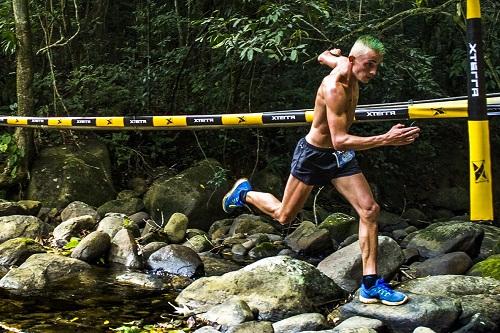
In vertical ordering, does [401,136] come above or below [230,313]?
above

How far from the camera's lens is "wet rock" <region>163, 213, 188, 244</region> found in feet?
24.5

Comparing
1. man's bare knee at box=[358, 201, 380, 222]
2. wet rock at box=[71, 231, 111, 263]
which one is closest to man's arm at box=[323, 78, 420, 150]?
man's bare knee at box=[358, 201, 380, 222]

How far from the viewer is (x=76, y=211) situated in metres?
8.25

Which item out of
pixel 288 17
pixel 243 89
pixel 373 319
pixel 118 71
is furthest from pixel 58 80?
pixel 373 319

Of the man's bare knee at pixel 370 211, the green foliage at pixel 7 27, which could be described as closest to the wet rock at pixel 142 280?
the man's bare knee at pixel 370 211

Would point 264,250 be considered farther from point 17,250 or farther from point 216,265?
point 17,250

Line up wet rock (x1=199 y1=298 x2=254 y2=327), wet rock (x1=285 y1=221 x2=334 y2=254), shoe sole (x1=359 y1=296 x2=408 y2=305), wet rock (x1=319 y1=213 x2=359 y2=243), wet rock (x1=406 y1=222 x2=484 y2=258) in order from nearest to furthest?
1. shoe sole (x1=359 y1=296 x2=408 y2=305)
2. wet rock (x1=199 y1=298 x2=254 y2=327)
3. wet rock (x1=406 y1=222 x2=484 y2=258)
4. wet rock (x1=285 y1=221 x2=334 y2=254)
5. wet rock (x1=319 y1=213 x2=359 y2=243)

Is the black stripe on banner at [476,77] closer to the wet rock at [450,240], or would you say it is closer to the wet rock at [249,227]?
the wet rock at [450,240]

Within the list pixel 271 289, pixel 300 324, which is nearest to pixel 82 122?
pixel 271 289

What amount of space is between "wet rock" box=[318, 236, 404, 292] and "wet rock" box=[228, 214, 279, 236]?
272cm

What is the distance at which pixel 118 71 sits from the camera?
34.1 ft

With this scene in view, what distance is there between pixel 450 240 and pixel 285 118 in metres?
2.41

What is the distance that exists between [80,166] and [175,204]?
167 cm

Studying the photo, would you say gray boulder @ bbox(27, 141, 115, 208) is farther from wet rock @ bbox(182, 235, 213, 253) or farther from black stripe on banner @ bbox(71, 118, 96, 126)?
wet rock @ bbox(182, 235, 213, 253)
